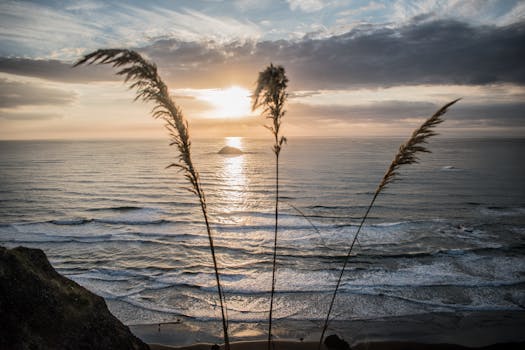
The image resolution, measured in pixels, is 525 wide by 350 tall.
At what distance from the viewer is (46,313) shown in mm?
3334

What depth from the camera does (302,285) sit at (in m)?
9.49

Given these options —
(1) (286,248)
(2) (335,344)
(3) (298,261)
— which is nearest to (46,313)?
(2) (335,344)

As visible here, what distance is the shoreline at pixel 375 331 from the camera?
254 inches

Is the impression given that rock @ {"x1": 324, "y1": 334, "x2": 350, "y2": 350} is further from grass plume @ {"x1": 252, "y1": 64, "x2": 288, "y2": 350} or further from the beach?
grass plume @ {"x1": 252, "y1": 64, "x2": 288, "y2": 350}

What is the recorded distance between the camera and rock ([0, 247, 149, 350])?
3047mm

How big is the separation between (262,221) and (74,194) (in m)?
18.3

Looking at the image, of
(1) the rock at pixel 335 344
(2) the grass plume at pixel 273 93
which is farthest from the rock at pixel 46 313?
(1) the rock at pixel 335 344

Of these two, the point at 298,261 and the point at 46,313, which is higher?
the point at 46,313

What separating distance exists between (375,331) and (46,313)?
645 centimetres

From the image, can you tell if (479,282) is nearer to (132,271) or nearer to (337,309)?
(337,309)

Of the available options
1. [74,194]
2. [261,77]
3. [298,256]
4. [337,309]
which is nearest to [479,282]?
[337,309]

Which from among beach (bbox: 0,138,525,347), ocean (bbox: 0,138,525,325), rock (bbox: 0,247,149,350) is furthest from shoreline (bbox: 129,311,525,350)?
rock (bbox: 0,247,149,350)

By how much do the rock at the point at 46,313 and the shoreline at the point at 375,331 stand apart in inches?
122

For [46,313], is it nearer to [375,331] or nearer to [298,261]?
[375,331]
